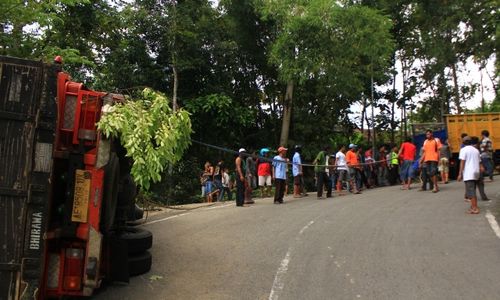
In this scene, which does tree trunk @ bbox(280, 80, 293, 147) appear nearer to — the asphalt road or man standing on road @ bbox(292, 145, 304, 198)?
man standing on road @ bbox(292, 145, 304, 198)

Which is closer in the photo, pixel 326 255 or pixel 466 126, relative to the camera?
pixel 326 255

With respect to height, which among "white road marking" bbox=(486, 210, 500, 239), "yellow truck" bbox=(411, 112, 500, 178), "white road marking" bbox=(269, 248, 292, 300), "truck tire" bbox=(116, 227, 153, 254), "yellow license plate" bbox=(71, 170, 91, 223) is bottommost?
"white road marking" bbox=(269, 248, 292, 300)

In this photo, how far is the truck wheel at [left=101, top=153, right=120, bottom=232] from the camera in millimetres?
5672

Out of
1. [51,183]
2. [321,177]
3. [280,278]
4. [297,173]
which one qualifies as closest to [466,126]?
[321,177]

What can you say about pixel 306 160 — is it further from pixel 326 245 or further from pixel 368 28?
pixel 326 245

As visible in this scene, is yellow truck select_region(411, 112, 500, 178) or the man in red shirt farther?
yellow truck select_region(411, 112, 500, 178)

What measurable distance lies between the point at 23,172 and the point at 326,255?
15.9ft

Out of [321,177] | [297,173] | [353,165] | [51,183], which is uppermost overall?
[353,165]

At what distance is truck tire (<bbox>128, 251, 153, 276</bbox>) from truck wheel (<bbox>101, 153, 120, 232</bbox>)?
125 centimetres

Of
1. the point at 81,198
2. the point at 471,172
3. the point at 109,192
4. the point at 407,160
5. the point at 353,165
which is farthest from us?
the point at 353,165

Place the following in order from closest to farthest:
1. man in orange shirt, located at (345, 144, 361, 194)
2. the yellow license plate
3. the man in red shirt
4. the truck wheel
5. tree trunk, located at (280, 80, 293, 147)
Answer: the yellow license plate → the truck wheel → the man in red shirt → man in orange shirt, located at (345, 144, 361, 194) → tree trunk, located at (280, 80, 293, 147)

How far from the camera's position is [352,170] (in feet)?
58.7

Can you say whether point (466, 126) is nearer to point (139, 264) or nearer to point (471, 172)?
point (471, 172)

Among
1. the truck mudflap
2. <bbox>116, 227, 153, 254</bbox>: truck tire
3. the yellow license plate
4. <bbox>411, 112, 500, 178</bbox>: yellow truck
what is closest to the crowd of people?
<bbox>411, 112, 500, 178</bbox>: yellow truck
